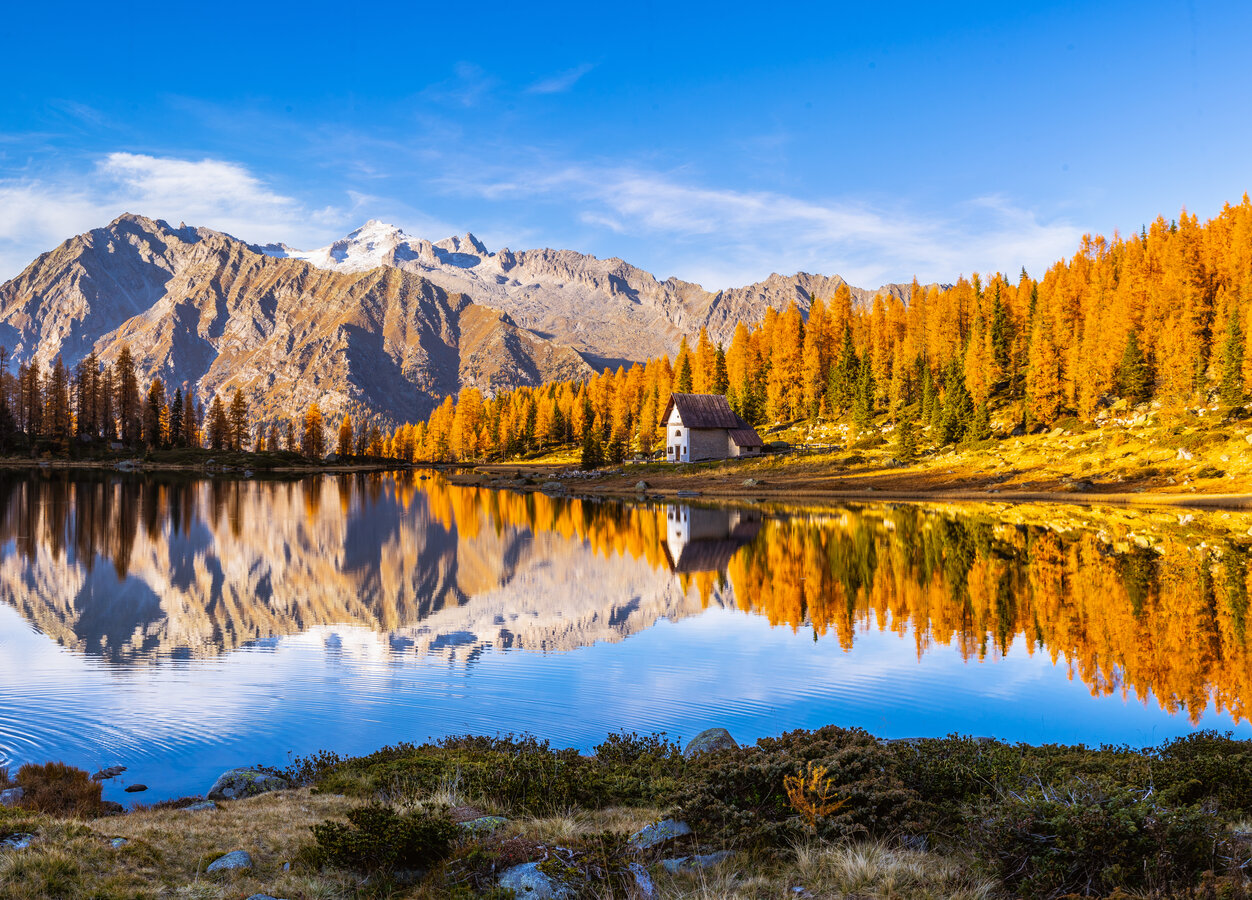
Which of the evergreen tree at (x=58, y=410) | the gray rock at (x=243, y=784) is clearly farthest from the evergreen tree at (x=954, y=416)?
the evergreen tree at (x=58, y=410)

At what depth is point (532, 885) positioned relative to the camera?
22.5 feet

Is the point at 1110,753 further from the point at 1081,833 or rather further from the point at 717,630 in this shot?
the point at 717,630

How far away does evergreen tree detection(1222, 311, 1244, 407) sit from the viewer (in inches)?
2591

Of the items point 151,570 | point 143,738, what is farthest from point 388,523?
point 143,738

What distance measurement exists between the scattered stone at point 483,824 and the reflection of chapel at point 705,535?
26342 mm

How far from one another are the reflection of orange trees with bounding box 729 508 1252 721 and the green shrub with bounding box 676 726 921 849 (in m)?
9.32

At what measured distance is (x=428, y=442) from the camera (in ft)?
653

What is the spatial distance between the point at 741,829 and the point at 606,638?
14.8m

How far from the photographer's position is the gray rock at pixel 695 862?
7.54 m

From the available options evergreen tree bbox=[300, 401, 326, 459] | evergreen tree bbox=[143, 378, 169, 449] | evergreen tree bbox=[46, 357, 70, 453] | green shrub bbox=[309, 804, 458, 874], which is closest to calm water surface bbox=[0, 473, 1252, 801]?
green shrub bbox=[309, 804, 458, 874]

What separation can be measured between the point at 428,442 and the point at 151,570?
168975 mm

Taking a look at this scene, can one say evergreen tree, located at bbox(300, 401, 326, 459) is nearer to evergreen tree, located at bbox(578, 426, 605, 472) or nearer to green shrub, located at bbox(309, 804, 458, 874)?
evergreen tree, located at bbox(578, 426, 605, 472)

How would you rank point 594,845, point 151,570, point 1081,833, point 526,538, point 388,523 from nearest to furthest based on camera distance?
point 1081,833 → point 594,845 → point 151,570 → point 526,538 → point 388,523

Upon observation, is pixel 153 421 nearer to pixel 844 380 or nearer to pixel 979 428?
pixel 844 380
